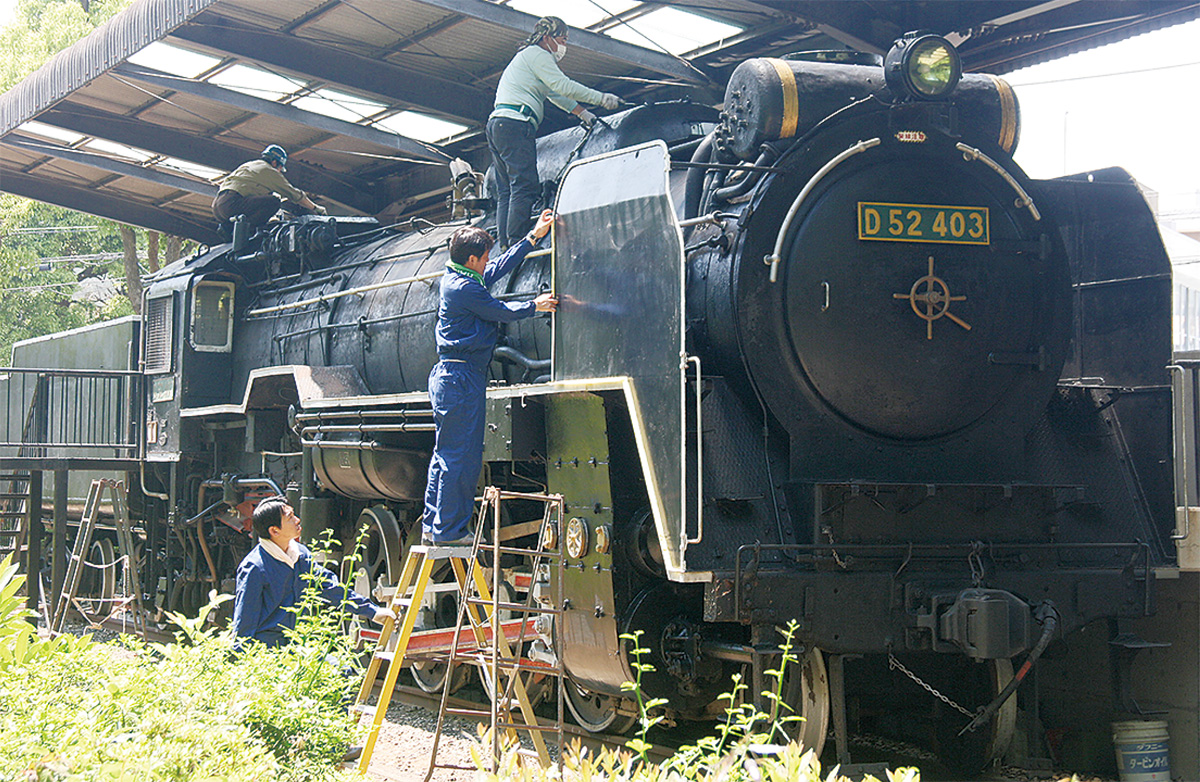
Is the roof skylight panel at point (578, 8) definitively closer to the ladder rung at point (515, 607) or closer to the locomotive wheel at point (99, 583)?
the ladder rung at point (515, 607)

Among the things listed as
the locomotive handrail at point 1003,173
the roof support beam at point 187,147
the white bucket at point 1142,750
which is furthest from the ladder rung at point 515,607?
the roof support beam at point 187,147

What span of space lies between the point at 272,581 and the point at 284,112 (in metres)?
6.66

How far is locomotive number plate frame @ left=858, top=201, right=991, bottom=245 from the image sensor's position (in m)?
5.50

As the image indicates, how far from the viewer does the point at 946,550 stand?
17.6ft

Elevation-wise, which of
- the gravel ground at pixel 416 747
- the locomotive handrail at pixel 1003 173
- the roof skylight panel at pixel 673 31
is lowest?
the gravel ground at pixel 416 747

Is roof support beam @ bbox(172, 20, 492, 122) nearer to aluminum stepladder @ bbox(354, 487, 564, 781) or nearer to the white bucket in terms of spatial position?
aluminum stepladder @ bbox(354, 487, 564, 781)

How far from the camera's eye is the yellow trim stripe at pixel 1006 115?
6.09m

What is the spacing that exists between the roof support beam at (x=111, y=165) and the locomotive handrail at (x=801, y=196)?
952cm

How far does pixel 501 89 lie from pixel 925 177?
9.45 ft

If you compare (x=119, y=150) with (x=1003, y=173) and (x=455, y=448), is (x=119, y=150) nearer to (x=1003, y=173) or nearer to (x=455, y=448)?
(x=455, y=448)

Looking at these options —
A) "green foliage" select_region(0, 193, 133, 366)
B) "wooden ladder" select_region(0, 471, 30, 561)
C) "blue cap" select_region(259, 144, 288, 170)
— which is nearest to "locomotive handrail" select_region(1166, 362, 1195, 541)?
"blue cap" select_region(259, 144, 288, 170)

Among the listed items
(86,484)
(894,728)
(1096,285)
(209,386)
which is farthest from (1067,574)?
(86,484)

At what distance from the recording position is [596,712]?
21.5ft

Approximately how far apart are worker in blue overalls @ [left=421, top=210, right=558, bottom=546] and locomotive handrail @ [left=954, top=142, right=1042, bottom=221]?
203 cm
